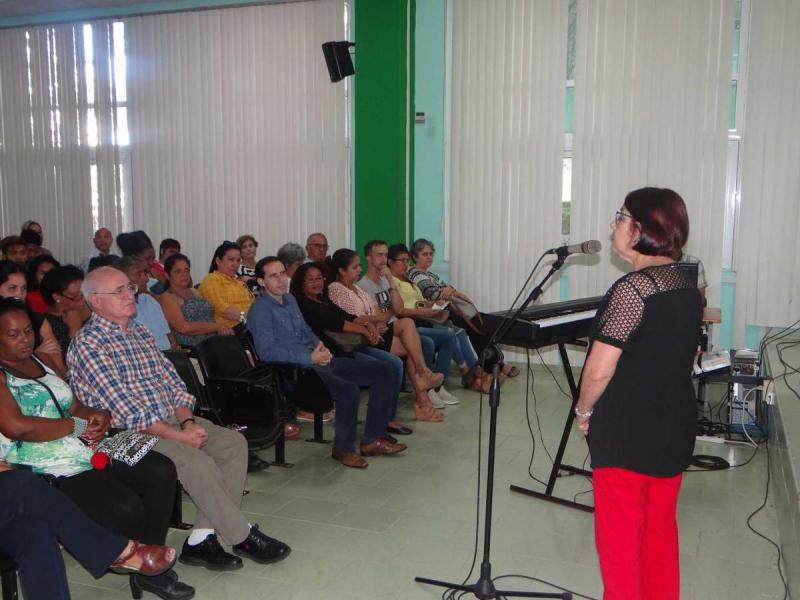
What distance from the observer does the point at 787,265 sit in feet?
20.5

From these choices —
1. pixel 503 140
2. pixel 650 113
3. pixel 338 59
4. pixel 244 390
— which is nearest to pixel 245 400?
pixel 244 390

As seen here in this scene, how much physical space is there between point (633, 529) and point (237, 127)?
669cm

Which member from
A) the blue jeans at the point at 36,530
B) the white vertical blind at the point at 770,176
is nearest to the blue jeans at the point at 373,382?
the blue jeans at the point at 36,530

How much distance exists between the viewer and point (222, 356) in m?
3.92

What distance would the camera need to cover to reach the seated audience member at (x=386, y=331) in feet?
16.2

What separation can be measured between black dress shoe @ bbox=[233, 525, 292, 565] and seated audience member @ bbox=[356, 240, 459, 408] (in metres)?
2.53

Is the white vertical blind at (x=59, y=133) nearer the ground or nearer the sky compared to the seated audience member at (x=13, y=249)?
nearer the sky

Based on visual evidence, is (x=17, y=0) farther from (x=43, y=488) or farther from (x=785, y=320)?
(x=785, y=320)

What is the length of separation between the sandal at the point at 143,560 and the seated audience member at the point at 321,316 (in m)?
1.99

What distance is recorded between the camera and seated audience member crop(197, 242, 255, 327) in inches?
201

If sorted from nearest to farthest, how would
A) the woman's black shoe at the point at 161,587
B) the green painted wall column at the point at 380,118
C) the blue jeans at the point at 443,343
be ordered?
the woman's black shoe at the point at 161,587 < the blue jeans at the point at 443,343 < the green painted wall column at the point at 380,118

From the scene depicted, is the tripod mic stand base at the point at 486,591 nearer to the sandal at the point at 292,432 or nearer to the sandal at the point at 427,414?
the sandal at the point at 292,432

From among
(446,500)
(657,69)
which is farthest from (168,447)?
(657,69)

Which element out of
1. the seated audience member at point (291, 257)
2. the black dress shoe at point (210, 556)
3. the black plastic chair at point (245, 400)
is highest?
the seated audience member at point (291, 257)
